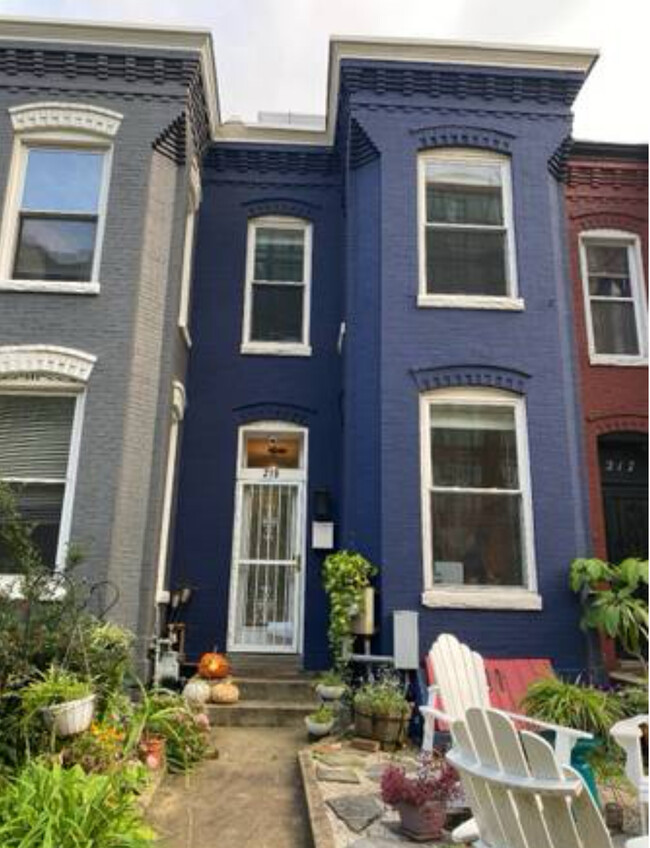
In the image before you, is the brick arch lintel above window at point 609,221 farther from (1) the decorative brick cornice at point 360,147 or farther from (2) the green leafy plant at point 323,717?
(2) the green leafy plant at point 323,717

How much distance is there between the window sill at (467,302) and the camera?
8.12m

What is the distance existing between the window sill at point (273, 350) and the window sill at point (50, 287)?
2.39 metres

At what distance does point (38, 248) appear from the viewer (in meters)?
8.02

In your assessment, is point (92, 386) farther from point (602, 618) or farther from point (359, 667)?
point (602, 618)

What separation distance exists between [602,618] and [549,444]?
1.98 m

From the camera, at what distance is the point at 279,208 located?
33.1 ft

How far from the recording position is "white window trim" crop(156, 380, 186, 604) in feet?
26.2

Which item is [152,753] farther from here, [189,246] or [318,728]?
[189,246]

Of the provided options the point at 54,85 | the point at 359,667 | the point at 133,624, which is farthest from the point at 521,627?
the point at 54,85

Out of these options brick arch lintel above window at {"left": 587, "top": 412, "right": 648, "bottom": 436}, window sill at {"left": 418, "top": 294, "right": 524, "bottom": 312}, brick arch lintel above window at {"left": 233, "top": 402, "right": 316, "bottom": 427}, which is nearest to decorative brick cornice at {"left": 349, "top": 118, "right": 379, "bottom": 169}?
window sill at {"left": 418, "top": 294, "right": 524, "bottom": 312}

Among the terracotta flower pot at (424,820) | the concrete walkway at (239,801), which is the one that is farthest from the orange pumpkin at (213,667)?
the terracotta flower pot at (424,820)

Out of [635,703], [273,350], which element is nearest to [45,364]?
[273,350]

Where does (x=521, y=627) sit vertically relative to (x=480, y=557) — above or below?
below

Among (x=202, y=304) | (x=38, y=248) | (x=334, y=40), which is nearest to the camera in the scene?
(x=38, y=248)
